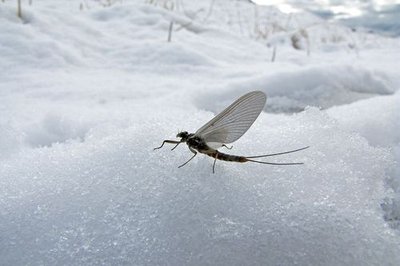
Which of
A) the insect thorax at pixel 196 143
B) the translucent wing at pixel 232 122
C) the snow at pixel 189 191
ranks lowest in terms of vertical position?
the snow at pixel 189 191

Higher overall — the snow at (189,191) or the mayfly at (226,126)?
the mayfly at (226,126)

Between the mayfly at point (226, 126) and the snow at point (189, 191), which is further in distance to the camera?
the mayfly at point (226, 126)

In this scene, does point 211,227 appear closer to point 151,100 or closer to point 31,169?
point 31,169

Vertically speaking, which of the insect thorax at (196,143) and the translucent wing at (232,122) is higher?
the translucent wing at (232,122)

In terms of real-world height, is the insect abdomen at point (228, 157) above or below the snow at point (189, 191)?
above

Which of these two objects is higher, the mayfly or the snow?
the mayfly

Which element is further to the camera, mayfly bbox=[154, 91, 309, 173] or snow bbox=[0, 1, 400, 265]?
mayfly bbox=[154, 91, 309, 173]

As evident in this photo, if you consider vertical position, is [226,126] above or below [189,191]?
above

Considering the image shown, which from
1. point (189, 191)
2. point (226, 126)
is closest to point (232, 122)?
point (226, 126)

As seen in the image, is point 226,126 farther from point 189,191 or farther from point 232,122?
point 189,191
